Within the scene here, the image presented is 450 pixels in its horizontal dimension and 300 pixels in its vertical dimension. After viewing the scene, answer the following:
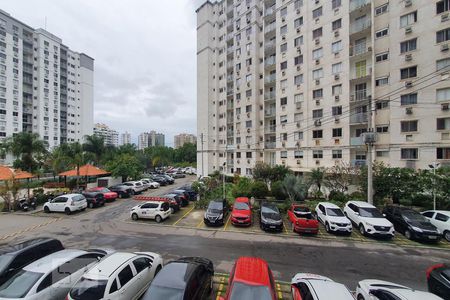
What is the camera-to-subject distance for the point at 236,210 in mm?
16156

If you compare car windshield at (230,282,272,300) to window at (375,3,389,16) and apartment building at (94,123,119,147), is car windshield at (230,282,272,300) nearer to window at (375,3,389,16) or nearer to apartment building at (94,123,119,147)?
window at (375,3,389,16)

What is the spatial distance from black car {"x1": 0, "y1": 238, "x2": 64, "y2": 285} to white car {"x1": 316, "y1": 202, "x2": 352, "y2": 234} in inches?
574

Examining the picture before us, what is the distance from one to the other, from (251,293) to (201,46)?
164 feet

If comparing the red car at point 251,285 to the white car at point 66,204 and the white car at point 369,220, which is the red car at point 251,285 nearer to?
the white car at point 369,220

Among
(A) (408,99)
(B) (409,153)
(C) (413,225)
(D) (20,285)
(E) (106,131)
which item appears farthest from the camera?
(E) (106,131)

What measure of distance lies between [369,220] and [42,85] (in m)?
79.8

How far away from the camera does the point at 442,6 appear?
21125 mm

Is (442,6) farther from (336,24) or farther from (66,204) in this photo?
(66,204)

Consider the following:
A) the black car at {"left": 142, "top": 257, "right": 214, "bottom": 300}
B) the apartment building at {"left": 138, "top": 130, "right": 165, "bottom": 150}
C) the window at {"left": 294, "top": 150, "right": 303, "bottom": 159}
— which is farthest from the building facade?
the black car at {"left": 142, "top": 257, "right": 214, "bottom": 300}

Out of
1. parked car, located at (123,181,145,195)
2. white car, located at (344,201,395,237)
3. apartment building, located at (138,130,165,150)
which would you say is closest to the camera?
white car, located at (344,201,395,237)

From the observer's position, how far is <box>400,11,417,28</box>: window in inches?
886

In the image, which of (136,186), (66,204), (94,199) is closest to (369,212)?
(94,199)

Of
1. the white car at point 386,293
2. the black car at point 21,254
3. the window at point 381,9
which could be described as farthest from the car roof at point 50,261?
the window at point 381,9

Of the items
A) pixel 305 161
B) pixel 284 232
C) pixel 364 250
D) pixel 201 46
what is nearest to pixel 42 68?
pixel 201 46
